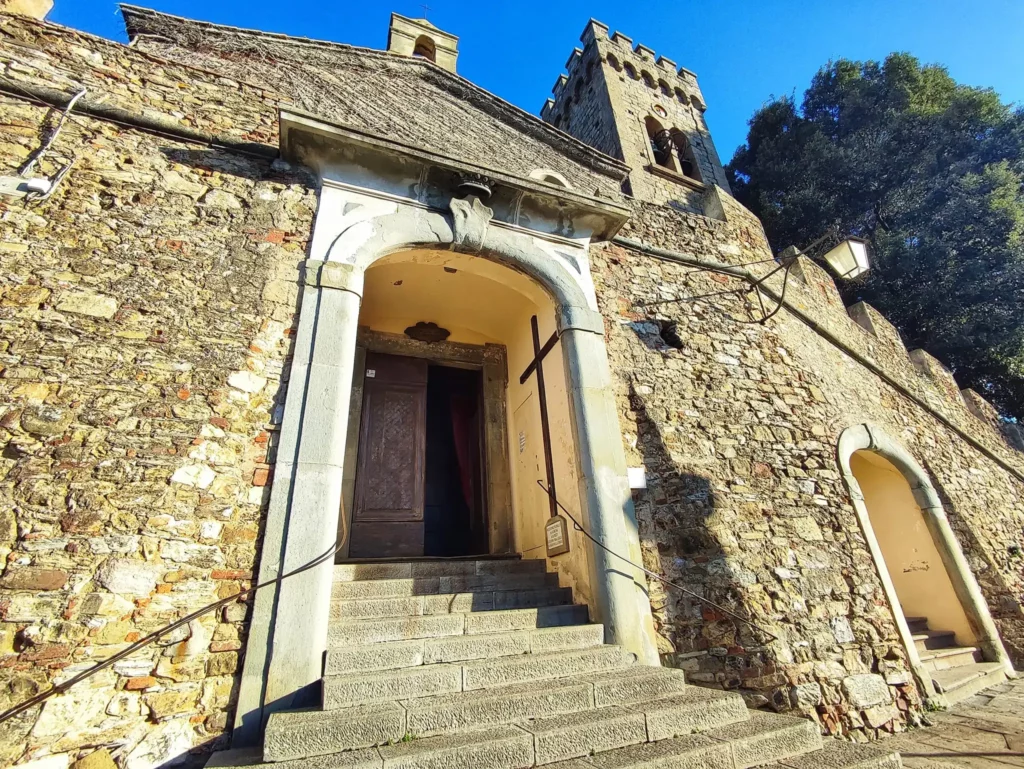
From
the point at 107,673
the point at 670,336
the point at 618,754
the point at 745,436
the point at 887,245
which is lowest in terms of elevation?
the point at 618,754

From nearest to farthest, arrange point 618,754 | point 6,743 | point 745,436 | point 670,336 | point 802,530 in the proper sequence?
point 6,743 < point 618,754 < point 802,530 < point 745,436 < point 670,336

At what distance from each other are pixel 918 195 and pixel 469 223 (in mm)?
17594

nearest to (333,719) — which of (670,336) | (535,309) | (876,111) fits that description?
(535,309)

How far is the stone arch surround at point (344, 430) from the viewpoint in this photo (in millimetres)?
2494

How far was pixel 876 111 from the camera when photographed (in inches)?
645

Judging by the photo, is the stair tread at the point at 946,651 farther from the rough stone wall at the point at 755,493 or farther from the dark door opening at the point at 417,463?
the dark door opening at the point at 417,463

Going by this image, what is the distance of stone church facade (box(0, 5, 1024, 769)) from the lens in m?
2.46

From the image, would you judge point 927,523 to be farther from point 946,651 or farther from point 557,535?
point 557,535

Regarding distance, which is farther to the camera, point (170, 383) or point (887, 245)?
point (887, 245)

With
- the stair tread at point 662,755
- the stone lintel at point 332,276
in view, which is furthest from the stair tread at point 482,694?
the stone lintel at point 332,276

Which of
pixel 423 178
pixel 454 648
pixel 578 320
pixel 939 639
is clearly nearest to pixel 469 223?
pixel 423 178

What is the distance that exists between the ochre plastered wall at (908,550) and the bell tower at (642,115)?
8.43m

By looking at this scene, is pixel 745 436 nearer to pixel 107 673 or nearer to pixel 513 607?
pixel 513 607

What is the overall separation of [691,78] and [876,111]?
6.58m
